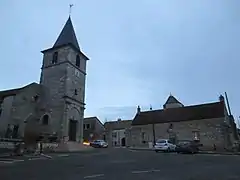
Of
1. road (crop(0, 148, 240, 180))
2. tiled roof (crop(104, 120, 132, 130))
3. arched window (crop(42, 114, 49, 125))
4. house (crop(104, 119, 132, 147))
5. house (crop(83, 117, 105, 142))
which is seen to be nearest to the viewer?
road (crop(0, 148, 240, 180))

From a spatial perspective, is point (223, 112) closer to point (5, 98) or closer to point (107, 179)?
point (5, 98)

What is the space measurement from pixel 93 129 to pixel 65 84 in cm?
2901

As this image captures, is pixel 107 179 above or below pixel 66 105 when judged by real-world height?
below

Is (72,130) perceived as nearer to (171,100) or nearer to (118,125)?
(171,100)

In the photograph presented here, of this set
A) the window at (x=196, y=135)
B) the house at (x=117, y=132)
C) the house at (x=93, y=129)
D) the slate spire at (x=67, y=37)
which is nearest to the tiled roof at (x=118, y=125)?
the house at (x=117, y=132)

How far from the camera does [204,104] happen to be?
156 ft

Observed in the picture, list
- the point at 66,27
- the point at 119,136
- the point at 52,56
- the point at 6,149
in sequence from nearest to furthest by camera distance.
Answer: the point at 6,149
the point at 52,56
the point at 66,27
the point at 119,136

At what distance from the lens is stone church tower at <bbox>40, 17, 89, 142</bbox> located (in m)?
34.8

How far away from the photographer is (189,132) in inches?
1743

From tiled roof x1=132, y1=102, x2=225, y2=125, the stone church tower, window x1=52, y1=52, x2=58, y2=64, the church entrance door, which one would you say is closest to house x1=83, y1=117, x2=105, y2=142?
tiled roof x1=132, y1=102, x2=225, y2=125

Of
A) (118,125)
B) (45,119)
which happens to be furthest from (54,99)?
(118,125)

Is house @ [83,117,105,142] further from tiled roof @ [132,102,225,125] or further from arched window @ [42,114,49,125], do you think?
arched window @ [42,114,49,125]

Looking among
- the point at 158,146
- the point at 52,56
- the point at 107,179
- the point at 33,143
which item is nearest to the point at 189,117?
the point at 158,146

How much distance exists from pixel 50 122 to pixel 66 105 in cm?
332
